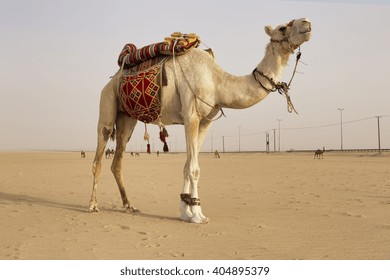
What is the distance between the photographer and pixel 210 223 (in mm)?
6281

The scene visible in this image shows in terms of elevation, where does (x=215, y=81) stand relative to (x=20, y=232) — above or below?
above

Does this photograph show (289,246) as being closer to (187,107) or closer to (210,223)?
(210,223)

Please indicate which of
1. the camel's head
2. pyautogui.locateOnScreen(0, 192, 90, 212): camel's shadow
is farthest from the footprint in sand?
the camel's head

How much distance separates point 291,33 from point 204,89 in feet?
5.49

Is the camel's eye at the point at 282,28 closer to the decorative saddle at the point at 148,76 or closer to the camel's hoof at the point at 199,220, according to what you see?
the decorative saddle at the point at 148,76

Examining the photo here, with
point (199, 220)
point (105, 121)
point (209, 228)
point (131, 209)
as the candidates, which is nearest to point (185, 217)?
point (199, 220)

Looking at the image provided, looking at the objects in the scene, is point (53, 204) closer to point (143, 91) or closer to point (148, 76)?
point (143, 91)

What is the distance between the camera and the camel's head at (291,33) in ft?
20.5

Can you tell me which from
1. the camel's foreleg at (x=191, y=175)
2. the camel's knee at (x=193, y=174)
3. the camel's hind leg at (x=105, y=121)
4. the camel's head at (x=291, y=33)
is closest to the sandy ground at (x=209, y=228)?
the camel's foreleg at (x=191, y=175)

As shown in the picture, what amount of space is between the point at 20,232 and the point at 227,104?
382 cm

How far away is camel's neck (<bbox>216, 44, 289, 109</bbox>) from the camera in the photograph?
6680 millimetres

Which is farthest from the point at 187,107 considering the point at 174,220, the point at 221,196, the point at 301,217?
the point at 221,196

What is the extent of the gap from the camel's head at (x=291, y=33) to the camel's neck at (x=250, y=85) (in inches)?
7.0
